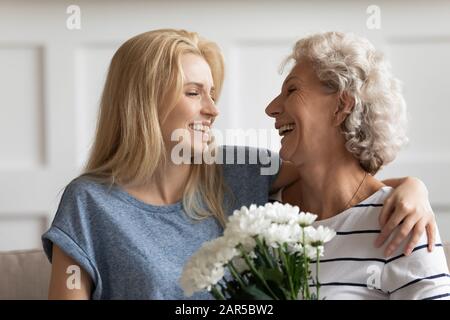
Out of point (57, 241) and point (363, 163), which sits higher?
point (363, 163)

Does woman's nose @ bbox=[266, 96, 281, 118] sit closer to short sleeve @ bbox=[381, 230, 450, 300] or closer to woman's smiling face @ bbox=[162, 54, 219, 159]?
woman's smiling face @ bbox=[162, 54, 219, 159]

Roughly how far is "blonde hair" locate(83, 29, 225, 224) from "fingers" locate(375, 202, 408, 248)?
358 millimetres

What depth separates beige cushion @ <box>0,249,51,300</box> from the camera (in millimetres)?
1703

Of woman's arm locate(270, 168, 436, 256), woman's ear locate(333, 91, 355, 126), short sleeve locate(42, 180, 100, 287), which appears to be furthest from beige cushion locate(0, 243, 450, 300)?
woman's ear locate(333, 91, 355, 126)

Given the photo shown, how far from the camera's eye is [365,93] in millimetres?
1554

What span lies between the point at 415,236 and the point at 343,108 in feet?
1.09

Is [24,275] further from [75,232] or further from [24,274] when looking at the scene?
[75,232]

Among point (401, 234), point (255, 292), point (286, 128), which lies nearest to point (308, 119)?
point (286, 128)

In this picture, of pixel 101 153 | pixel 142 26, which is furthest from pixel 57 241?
pixel 142 26

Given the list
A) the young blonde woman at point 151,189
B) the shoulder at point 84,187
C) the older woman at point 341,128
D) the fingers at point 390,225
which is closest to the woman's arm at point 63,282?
the young blonde woman at point 151,189

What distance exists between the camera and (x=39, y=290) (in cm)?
172

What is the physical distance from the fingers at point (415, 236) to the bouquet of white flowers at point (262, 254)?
35cm

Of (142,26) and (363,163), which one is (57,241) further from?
(142,26)
